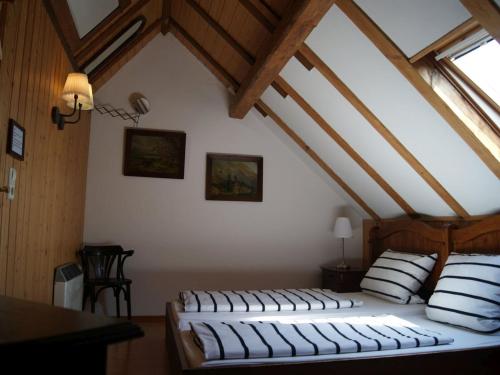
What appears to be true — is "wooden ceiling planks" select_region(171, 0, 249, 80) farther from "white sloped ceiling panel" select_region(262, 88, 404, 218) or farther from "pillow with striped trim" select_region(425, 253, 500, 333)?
"pillow with striped trim" select_region(425, 253, 500, 333)

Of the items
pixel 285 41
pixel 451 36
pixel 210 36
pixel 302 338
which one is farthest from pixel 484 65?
pixel 210 36

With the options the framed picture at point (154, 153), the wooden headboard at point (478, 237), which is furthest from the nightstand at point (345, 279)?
the framed picture at point (154, 153)

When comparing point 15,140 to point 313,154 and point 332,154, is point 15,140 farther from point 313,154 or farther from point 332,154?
point 313,154

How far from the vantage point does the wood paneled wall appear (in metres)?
1.77

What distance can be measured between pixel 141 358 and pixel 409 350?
190 cm

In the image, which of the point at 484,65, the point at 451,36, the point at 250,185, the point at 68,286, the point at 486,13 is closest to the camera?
the point at 486,13

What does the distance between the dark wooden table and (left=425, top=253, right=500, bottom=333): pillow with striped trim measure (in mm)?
2275

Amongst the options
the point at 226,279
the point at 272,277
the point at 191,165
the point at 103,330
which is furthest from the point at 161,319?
the point at 103,330

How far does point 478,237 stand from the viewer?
2824mm

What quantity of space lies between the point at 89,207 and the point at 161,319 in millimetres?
1379

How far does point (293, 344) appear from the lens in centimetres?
180

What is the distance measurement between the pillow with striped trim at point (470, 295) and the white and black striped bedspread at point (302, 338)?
1.21 ft

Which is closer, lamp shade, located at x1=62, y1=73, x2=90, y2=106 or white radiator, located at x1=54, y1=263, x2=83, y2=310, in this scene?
lamp shade, located at x1=62, y1=73, x2=90, y2=106

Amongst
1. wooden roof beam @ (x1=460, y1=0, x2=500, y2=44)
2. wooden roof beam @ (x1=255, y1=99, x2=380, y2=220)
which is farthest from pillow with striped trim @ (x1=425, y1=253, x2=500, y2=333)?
wooden roof beam @ (x1=255, y1=99, x2=380, y2=220)
